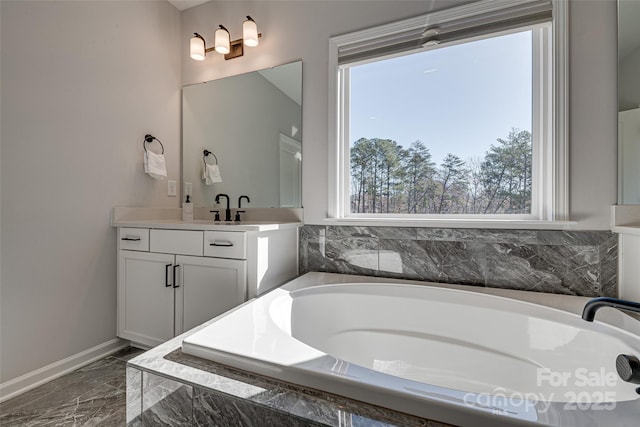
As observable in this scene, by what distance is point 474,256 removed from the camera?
1.58 m

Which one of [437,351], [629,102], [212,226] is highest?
[629,102]

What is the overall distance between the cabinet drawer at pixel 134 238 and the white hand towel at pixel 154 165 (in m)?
0.46

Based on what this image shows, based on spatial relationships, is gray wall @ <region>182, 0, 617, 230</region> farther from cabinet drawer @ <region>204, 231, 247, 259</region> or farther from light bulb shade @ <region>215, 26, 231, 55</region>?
cabinet drawer @ <region>204, 231, 247, 259</region>

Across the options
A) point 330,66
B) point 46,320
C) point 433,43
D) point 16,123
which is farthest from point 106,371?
point 433,43

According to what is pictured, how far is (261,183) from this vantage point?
6.97 feet

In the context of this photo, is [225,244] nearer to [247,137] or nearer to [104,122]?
[247,137]

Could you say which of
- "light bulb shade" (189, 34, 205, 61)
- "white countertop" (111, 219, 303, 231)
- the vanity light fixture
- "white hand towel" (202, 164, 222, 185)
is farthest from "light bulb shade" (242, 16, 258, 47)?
"white countertop" (111, 219, 303, 231)

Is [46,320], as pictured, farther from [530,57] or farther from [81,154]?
[530,57]

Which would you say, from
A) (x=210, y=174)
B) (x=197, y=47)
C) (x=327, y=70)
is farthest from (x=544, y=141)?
(x=197, y=47)

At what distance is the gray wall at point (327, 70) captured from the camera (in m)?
1.37

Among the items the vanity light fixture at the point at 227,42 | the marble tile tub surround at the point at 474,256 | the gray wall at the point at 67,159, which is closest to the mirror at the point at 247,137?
the vanity light fixture at the point at 227,42

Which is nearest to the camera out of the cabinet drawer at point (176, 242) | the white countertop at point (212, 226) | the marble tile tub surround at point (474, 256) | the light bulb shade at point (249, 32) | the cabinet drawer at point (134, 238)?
the marble tile tub surround at point (474, 256)

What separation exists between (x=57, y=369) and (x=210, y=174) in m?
1.52

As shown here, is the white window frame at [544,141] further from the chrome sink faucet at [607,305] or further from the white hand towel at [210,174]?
the white hand towel at [210,174]
